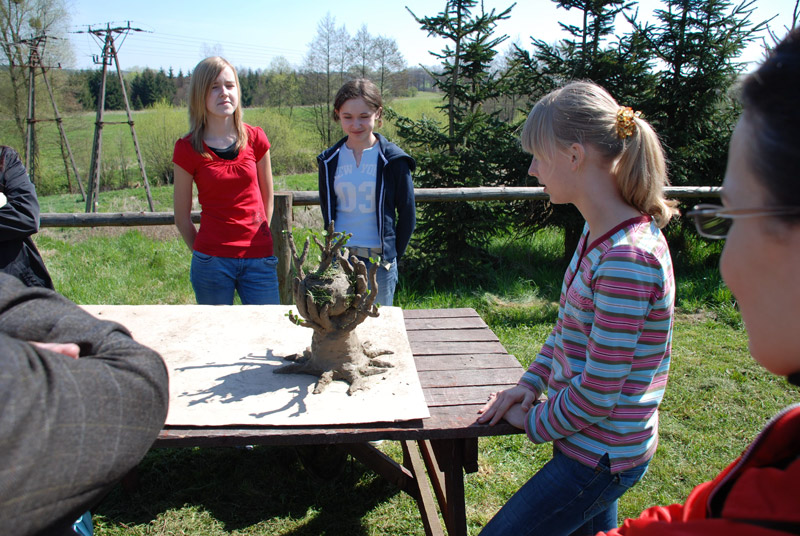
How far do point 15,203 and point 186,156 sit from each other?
87cm

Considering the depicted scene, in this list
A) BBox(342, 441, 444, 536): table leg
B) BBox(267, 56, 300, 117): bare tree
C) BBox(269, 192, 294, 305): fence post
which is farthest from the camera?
BBox(267, 56, 300, 117): bare tree

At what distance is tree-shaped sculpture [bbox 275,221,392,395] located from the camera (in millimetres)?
1948

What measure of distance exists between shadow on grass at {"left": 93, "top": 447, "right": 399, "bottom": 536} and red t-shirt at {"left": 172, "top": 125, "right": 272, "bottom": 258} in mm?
1194

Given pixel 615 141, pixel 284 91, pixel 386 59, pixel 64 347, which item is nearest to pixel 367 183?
pixel 615 141

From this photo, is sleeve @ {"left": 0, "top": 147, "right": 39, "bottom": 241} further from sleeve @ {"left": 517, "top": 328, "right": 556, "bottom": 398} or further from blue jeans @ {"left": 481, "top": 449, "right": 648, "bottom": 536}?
blue jeans @ {"left": 481, "top": 449, "right": 648, "bottom": 536}

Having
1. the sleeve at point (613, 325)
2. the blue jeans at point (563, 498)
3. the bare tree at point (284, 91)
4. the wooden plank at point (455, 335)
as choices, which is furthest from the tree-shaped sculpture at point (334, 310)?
the bare tree at point (284, 91)

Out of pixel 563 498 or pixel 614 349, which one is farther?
pixel 563 498

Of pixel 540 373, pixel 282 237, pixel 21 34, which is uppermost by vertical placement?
pixel 21 34

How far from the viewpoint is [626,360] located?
1.46 meters

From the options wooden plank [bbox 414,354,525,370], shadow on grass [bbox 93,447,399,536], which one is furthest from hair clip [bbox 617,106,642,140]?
shadow on grass [bbox 93,447,399,536]

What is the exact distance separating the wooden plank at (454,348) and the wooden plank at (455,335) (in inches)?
1.4

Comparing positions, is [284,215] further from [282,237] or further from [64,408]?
[64,408]

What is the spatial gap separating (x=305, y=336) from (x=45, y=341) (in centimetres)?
149

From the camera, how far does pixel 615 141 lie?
5.14ft
